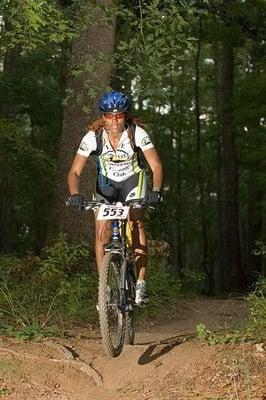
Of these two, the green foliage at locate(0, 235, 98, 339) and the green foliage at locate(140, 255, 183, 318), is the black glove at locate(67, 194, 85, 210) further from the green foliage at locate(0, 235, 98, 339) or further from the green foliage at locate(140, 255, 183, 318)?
the green foliage at locate(140, 255, 183, 318)

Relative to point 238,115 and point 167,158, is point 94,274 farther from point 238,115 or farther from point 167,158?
point 167,158

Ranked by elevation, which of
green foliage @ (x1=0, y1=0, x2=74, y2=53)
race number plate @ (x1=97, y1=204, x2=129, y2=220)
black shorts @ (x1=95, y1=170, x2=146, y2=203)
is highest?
green foliage @ (x1=0, y1=0, x2=74, y2=53)

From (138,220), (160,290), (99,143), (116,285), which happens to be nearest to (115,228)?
(138,220)

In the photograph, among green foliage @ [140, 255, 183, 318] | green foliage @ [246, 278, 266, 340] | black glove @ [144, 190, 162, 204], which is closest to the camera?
black glove @ [144, 190, 162, 204]

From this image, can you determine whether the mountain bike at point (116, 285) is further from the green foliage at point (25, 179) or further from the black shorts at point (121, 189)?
the green foliage at point (25, 179)

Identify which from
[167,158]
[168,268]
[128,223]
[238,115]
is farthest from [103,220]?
[167,158]

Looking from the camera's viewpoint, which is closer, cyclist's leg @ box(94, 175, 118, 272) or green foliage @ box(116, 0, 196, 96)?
cyclist's leg @ box(94, 175, 118, 272)

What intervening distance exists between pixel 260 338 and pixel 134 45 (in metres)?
4.36

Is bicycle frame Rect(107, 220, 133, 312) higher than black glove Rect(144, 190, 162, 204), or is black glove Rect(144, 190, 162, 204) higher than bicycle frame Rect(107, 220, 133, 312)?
black glove Rect(144, 190, 162, 204)

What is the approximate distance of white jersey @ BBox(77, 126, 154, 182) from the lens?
5.69 meters

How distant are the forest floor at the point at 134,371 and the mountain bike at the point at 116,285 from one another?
0.74 ft

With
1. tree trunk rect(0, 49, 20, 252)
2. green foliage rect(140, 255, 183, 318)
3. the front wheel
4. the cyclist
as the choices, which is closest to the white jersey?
the cyclist

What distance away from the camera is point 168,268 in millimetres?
10062

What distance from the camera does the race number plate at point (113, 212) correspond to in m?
5.42
